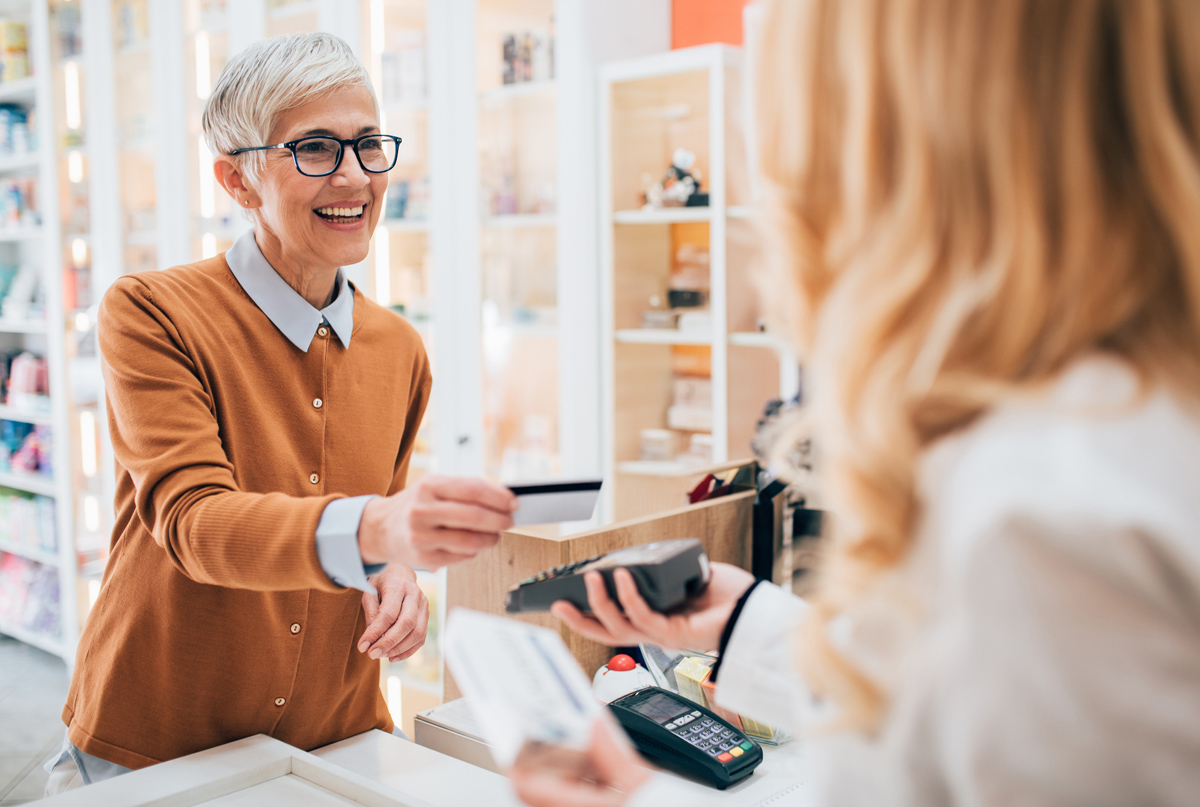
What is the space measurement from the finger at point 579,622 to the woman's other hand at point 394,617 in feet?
2.11

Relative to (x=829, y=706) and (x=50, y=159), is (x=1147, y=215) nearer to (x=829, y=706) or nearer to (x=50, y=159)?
(x=829, y=706)

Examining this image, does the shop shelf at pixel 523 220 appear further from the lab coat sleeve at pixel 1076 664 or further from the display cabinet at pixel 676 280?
the lab coat sleeve at pixel 1076 664

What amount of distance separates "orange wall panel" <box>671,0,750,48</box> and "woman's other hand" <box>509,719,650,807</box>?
3281mm

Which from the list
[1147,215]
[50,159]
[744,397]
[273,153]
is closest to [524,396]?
[744,397]

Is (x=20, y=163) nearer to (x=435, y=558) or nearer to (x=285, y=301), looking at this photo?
(x=285, y=301)

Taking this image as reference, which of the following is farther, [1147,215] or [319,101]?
[319,101]

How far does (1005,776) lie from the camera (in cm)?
52

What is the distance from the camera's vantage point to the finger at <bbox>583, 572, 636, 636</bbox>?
962mm

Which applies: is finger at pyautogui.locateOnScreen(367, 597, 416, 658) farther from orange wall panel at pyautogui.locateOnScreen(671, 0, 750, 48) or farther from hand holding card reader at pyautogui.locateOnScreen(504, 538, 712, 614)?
orange wall panel at pyautogui.locateOnScreen(671, 0, 750, 48)

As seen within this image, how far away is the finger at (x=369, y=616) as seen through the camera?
155 centimetres

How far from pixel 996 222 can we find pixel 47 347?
18.0ft

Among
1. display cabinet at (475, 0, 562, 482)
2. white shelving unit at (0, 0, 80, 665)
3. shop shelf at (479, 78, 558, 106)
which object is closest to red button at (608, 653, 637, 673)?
display cabinet at (475, 0, 562, 482)

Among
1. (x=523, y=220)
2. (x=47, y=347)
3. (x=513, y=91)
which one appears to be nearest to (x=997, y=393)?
(x=523, y=220)

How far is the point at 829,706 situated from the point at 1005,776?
192mm
